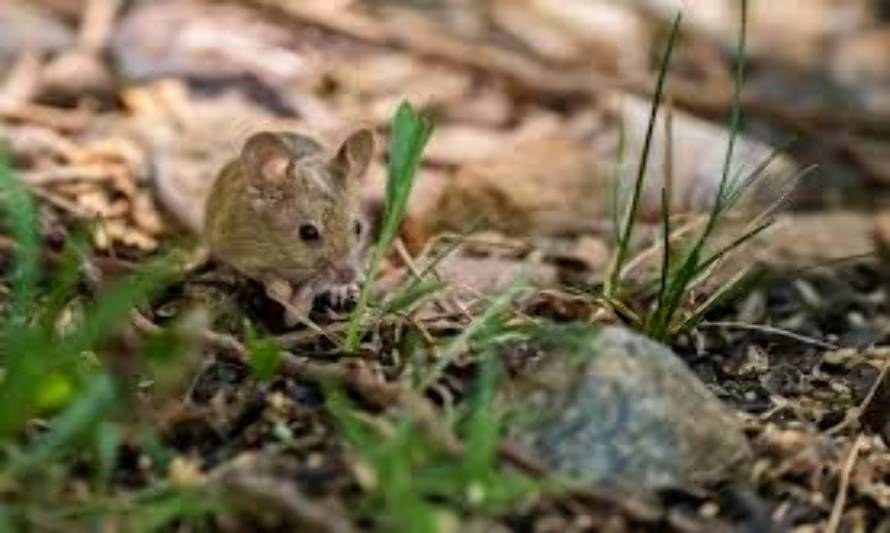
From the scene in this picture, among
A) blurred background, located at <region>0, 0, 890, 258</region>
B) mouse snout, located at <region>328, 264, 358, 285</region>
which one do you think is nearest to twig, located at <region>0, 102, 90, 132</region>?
blurred background, located at <region>0, 0, 890, 258</region>

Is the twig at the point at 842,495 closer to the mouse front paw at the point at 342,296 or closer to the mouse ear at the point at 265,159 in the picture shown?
the mouse front paw at the point at 342,296

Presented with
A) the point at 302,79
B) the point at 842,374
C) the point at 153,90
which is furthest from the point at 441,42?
the point at 842,374

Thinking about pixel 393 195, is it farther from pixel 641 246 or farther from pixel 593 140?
pixel 593 140

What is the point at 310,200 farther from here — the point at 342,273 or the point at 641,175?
the point at 641,175

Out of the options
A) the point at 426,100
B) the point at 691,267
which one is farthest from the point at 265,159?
the point at 426,100

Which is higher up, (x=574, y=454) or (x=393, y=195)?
(x=393, y=195)

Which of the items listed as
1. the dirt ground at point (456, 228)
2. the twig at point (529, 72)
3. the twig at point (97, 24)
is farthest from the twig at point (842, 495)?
the twig at point (97, 24)

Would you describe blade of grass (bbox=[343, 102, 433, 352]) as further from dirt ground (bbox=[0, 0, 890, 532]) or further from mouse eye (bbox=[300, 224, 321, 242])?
mouse eye (bbox=[300, 224, 321, 242])
